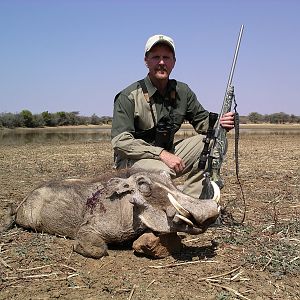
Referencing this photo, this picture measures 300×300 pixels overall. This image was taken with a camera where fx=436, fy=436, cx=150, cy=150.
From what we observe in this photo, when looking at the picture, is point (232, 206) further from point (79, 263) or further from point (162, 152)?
point (79, 263)

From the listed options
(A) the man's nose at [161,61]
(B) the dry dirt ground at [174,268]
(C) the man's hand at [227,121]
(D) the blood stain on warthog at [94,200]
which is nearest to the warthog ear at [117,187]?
(D) the blood stain on warthog at [94,200]

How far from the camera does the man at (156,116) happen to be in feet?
20.1

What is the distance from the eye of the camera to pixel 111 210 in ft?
16.2

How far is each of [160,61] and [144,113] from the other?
81 centimetres

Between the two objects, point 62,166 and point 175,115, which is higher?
point 175,115

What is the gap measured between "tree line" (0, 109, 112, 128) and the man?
2180 inches

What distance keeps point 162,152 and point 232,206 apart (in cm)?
218

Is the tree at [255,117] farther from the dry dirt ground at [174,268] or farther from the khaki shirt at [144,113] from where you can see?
the dry dirt ground at [174,268]

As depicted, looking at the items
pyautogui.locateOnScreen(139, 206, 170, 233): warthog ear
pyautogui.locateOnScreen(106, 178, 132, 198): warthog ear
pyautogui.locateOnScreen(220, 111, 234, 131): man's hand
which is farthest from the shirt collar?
pyautogui.locateOnScreen(139, 206, 170, 233): warthog ear

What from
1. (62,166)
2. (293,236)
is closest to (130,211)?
(293,236)

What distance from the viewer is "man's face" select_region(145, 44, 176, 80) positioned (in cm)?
645

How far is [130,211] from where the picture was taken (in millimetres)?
4848

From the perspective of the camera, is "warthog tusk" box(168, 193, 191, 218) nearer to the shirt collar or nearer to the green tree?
the shirt collar

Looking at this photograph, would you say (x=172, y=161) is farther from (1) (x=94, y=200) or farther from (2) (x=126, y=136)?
(1) (x=94, y=200)
